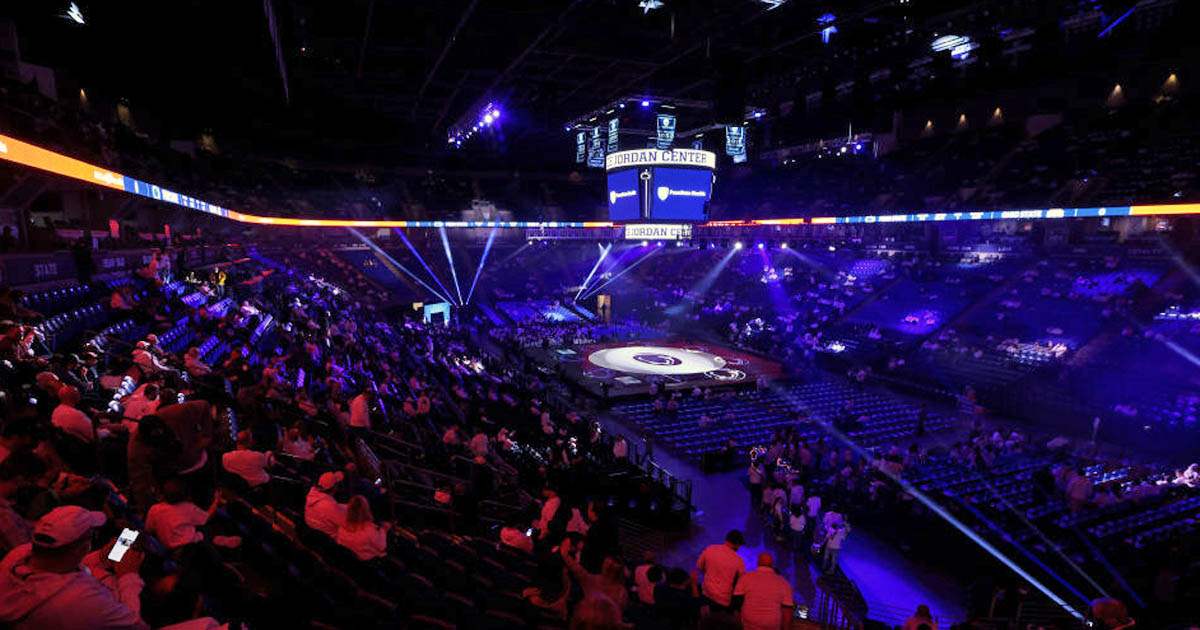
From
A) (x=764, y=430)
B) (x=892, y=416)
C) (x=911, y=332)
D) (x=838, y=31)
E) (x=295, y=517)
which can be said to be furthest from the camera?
(x=911, y=332)

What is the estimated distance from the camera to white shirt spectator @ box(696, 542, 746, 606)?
5188mm

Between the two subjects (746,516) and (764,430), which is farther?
(764,430)

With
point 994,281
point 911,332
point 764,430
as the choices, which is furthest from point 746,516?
point 994,281

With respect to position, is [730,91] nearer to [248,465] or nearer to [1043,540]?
[1043,540]

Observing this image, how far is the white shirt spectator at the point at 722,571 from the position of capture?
5188 millimetres

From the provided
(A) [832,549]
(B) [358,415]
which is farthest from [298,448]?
(A) [832,549]

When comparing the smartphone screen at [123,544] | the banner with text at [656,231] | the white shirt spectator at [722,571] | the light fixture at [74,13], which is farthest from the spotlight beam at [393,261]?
the smartphone screen at [123,544]

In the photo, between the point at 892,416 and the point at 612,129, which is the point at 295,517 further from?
the point at 892,416

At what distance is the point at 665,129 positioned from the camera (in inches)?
590

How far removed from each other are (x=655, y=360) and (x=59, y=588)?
25489 millimetres

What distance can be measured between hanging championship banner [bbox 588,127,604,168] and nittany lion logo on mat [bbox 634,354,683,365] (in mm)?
11187

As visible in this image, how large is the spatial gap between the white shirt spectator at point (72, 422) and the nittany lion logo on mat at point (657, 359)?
888 inches

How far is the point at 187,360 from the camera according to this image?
855cm

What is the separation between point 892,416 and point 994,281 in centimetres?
1251
